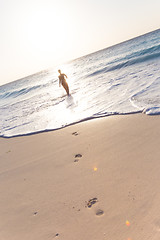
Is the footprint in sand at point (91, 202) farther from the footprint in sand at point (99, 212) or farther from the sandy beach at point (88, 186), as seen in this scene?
the footprint in sand at point (99, 212)

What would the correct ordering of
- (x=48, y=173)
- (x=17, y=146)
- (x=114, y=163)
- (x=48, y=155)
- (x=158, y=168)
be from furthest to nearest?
(x=17, y=146) < (x=48, y=155) < (x=48, y=173) < (x=114, y=163) < (x=158, y=168)

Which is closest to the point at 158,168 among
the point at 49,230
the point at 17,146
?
the point at 49,230

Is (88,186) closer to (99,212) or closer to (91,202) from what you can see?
(91,202)

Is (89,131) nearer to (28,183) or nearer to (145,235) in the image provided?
(28,183)

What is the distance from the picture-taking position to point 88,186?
2994 millimetres

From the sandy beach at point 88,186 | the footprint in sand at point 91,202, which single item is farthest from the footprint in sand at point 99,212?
the footprint in sand at point 91,202

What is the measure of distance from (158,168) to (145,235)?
117cm

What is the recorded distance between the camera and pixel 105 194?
2732mm

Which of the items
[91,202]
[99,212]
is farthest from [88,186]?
[99,212]

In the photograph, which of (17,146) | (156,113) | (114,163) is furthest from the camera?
(17,146)

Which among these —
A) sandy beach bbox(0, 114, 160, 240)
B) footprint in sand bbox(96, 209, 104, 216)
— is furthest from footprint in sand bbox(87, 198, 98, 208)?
footprint in sand bbox(96, 209, 104, 216)

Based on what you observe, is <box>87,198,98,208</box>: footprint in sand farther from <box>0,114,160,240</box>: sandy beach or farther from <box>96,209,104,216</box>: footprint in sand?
<box>96,209,104,216</box>: footprint in sand

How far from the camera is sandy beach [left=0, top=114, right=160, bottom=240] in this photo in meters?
2.29

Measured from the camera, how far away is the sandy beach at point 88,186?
2285 mm
